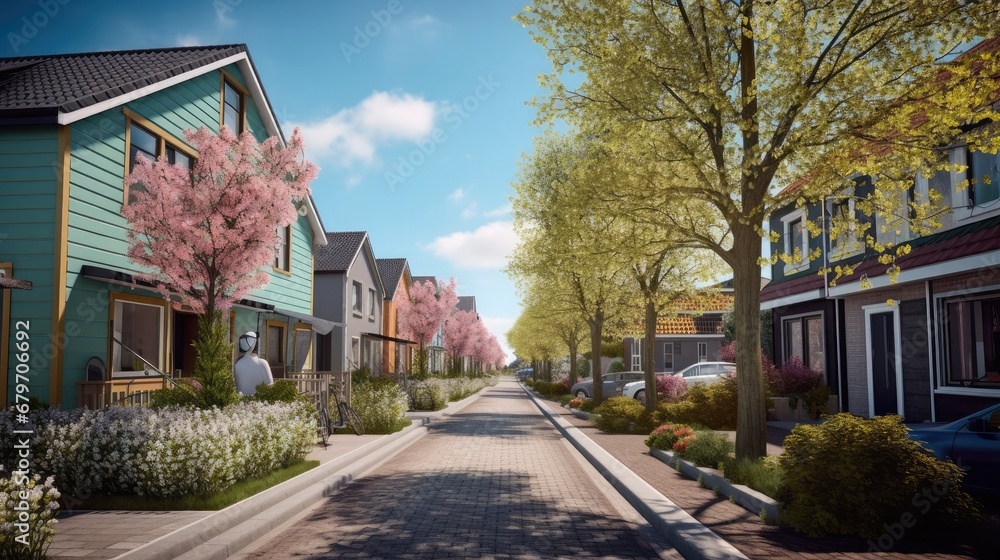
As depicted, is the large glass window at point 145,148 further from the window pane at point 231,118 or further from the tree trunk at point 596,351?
the tree trunk at point 596,351

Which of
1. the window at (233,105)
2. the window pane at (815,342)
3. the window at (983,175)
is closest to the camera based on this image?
the window at (983,175)

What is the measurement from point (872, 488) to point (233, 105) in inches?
623

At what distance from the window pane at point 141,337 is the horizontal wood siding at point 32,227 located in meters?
1.56

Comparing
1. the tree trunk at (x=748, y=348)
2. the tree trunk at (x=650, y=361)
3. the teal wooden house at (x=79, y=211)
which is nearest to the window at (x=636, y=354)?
the tree trunk at (x=650, y=361)

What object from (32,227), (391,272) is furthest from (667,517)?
(391,272)

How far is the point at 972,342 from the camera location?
45.5ft

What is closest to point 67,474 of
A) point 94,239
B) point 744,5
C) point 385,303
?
point 94,239

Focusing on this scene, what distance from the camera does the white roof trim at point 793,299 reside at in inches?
768

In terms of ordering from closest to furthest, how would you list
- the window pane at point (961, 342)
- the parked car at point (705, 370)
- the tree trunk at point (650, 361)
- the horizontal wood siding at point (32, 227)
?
the horizontal wood siding at point (32, 227), the window pane at point (961, 342), the tree trunk at point (650, 361), the parked car at point (705, 370)

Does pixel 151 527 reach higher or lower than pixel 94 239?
lower

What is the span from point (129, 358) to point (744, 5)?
11664 mm

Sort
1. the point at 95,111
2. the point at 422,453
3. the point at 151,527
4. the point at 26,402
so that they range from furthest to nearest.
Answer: the point at 422,453 → the point at 95,111 → the point at 26,402 → the point at 151,527

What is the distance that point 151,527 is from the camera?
6.50 metres

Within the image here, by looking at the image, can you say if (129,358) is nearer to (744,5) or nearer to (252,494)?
(252,494)
